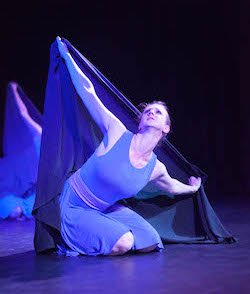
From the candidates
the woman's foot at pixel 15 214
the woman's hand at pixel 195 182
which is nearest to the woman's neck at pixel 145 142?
the woman's hand at pixel 195 182

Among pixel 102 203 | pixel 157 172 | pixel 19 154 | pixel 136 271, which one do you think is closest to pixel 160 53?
pixel 19 154

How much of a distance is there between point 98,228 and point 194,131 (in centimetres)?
404

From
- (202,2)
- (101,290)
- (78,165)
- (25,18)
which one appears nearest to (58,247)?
(78,165)

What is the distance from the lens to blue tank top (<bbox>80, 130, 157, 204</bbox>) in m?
2.58

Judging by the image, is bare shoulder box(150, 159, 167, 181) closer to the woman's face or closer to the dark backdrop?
the woman's face

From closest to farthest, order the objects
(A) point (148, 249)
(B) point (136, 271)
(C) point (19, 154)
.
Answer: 1. (B) point (136, 271)
2. (A) point (148, 249)
3. (C) point (19, 154)

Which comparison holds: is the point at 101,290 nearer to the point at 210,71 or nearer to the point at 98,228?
the point at 98,228

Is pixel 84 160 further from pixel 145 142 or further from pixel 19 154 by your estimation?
pixel 19 154

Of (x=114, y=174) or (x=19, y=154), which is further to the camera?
(x=19, y=154)

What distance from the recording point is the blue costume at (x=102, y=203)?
2.56 metres

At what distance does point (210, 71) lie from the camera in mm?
6109

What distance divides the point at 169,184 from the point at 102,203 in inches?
18.5

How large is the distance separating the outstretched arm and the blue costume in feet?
0.27

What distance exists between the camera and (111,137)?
8.82 ft
